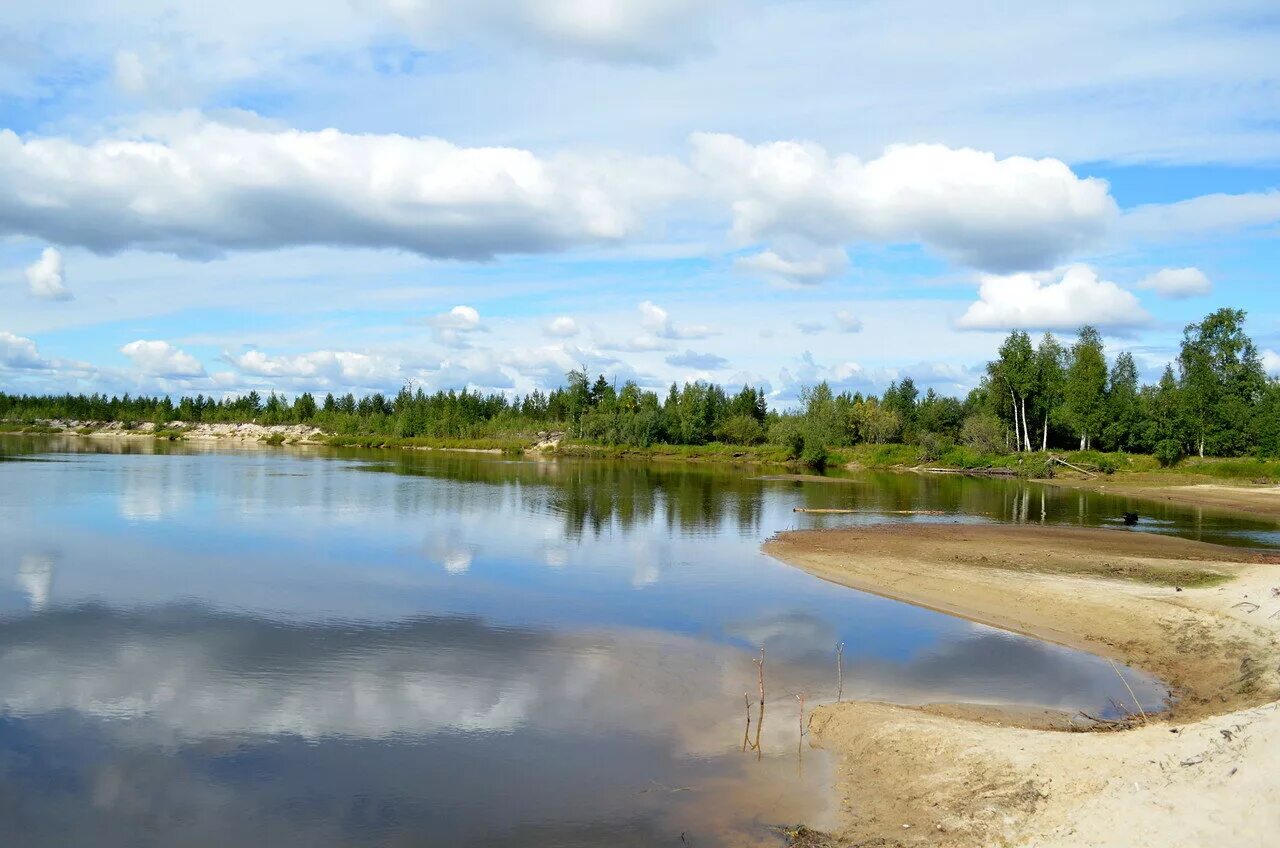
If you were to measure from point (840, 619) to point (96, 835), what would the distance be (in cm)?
1835

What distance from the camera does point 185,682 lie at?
17.6 meters

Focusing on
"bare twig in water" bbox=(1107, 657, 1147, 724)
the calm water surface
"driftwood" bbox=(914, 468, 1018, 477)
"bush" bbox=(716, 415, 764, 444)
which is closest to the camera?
the calm water surface

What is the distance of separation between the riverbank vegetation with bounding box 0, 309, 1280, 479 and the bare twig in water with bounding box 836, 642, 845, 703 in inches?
3014

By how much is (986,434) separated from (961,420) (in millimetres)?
21218

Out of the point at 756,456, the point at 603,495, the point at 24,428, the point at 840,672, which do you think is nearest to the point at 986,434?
the point at 756,456

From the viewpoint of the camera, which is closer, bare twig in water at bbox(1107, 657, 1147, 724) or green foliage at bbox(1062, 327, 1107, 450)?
bare twig in water at bbox(1107, 657, 1147, 724)

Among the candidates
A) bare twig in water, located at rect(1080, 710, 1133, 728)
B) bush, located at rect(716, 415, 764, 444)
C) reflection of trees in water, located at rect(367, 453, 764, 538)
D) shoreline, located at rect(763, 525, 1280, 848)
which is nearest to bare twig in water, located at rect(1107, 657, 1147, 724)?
bare twig in water, located at rect(1080, 710, 1133, 728)

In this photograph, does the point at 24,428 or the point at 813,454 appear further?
the point at 24,428

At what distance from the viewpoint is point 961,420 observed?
127 metres

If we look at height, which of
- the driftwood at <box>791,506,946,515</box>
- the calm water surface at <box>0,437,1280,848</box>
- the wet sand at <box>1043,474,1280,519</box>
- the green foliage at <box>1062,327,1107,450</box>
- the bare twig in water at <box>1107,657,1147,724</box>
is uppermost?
the green foliage at <box>1062,327,1107,450</box>

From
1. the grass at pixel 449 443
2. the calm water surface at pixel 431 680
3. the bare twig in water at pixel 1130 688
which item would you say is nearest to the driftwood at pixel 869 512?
the calm water surface at pixel 431 680

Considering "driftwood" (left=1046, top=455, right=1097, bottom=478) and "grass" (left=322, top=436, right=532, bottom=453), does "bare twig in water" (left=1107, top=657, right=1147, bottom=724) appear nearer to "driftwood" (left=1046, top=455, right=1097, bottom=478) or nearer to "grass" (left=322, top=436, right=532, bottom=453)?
"driftwood" (left=1046, top=455, right=1097, bottom=478)

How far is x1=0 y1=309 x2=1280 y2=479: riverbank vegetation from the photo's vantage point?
86812mm

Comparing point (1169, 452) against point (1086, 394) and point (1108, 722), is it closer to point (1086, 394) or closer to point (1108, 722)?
point (1086, 394)
